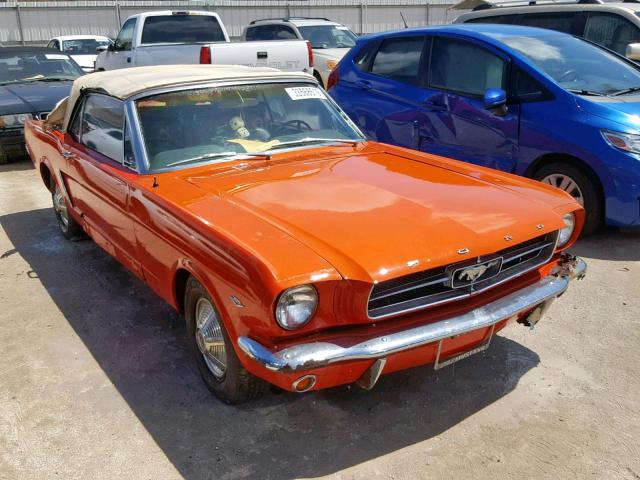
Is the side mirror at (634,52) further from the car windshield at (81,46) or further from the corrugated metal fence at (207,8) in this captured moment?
the corrugated metal fence at (207,8)

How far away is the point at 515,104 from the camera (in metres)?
5.61

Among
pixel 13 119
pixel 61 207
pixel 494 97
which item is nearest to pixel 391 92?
pixel 494 97

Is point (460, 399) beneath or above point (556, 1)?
beneath

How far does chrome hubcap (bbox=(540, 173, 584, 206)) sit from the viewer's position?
530 centimetres

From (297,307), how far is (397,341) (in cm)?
45

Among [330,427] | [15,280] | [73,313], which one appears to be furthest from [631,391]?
[15,280]

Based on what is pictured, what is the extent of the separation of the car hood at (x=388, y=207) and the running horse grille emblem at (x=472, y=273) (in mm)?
100

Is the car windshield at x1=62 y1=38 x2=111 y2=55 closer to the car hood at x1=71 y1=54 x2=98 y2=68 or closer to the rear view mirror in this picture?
the car hood at x1=71 y1=54 x2=98 y2=68

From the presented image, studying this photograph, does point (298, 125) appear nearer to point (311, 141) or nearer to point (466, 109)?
point (311, 141)

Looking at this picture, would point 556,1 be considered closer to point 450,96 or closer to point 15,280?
point 450,96

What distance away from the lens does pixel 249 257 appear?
8.54 ft

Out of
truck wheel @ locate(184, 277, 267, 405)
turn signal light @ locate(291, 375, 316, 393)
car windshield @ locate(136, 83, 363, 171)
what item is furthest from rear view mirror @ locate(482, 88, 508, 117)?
turn signal light @ locate(291, 375, 316, 393)

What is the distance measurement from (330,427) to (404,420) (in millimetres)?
364

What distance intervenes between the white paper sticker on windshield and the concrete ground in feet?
5.61
